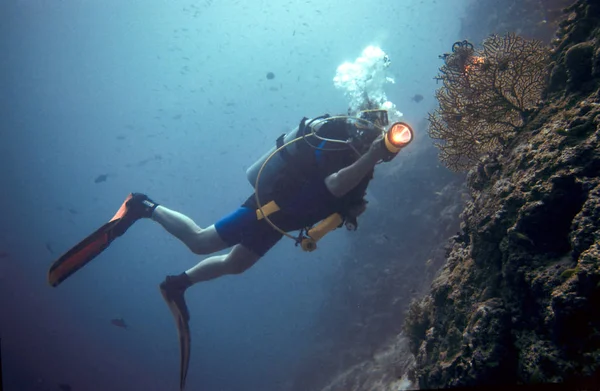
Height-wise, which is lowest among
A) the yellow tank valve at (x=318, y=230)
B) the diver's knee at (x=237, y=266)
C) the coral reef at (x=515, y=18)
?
the yellow tank valve at (x=318, y=230)

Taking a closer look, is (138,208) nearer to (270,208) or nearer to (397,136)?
(270,208)

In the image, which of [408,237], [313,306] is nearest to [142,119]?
[313,306]

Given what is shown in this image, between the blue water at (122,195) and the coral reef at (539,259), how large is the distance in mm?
16771

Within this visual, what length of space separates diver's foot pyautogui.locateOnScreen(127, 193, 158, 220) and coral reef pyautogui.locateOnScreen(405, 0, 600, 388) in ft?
16.2

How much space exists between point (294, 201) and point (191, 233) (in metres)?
2.06

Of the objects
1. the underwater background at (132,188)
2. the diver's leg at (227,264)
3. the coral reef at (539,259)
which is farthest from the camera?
the underwater background at (132,188)

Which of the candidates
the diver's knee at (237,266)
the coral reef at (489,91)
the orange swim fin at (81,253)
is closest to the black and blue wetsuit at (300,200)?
the diver's knee at (237,266)

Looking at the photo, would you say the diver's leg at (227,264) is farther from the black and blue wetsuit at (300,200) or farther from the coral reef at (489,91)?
the coral reef at (489,91)

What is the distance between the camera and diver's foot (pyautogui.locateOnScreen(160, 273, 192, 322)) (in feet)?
16.4

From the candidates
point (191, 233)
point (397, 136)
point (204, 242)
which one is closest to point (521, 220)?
point (397, 136)

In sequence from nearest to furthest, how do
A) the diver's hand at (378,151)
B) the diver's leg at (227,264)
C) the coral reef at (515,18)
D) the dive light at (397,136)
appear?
the dive light at (397,136) < the diver's hand at (378,151) < the diver's leg at (227,264) < the coral reef at (515,18)

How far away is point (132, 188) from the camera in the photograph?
89.2 m

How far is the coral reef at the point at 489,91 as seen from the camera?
3.92 m

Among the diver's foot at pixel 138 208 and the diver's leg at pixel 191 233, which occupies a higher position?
the diver's foot at pixel 138 208
